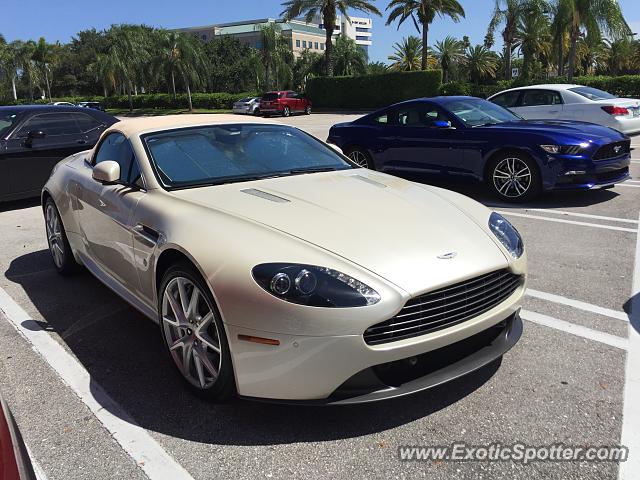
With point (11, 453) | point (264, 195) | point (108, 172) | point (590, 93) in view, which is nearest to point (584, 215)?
point (264, 195)

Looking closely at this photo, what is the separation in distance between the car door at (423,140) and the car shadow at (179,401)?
498 cm

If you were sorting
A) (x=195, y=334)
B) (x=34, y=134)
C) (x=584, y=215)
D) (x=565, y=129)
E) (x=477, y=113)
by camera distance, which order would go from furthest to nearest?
(x=34, y=134) → (x=477, y=113) → (x=565, y=129) → (x=584, y=215) → (x=195, y=334)

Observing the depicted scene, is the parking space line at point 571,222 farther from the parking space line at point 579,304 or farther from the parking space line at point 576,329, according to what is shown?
the parking space line at point 576,329

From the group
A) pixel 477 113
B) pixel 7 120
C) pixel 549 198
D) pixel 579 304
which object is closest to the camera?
pixel 579 304

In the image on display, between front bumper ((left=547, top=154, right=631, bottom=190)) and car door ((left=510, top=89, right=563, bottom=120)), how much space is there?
16.3 feet

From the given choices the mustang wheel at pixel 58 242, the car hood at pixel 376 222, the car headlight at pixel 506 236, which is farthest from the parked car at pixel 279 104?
the car headlight at pixel 506 236

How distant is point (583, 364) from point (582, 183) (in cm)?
440

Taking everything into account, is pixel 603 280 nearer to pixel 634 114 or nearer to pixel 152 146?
pixel 152 146

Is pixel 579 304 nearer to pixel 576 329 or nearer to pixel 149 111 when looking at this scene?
pixel 576 329

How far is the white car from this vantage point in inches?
433

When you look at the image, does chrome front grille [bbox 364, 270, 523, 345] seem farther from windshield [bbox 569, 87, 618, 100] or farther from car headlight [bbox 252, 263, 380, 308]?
windshield [bbox 569, 87, 618, 100]

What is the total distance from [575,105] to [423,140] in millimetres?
5235

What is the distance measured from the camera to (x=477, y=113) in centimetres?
786

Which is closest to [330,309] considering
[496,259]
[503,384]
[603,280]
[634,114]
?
[496,259]
